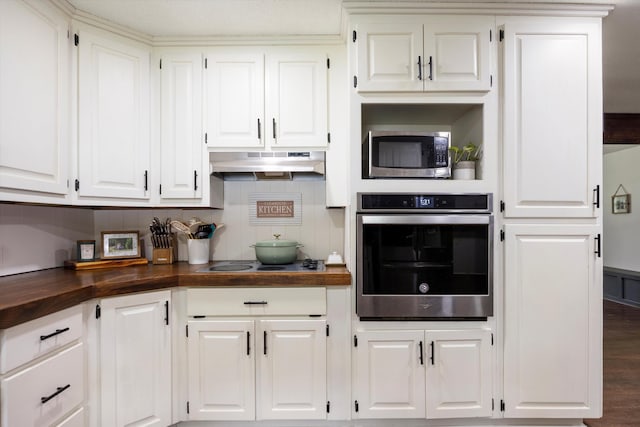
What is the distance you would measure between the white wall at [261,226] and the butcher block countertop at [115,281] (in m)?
0.44

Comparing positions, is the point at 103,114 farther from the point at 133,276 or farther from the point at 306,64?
the point at 306,64

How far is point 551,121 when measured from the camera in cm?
179

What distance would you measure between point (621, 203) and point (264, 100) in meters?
5.74

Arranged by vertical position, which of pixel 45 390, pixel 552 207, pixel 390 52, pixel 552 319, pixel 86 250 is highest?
pixel 390 52

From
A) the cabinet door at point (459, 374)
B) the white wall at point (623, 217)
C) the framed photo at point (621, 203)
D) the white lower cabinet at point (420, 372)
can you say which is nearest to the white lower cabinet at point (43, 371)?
the white lower cabinet at point (420, 372)

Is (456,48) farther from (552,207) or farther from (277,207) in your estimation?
(277,207)

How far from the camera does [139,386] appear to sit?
171 centimetres

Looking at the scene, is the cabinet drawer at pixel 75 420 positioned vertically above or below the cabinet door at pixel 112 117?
below

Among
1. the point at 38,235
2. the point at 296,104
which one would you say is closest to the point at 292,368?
the point at 296,104

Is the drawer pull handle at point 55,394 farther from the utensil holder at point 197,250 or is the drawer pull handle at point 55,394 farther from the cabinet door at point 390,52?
the cabinet door at point 390,52

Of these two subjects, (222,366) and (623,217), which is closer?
(222,366)

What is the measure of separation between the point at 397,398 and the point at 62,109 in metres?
2.37

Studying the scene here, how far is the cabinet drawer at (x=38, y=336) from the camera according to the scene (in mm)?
1181

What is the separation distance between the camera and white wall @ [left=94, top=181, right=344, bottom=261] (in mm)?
2436
